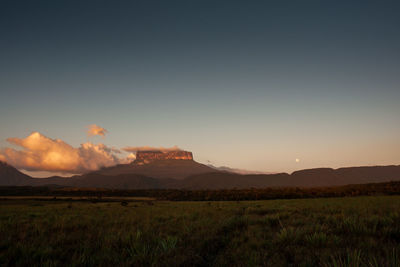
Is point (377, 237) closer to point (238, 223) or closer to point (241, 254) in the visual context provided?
point (241, 254)

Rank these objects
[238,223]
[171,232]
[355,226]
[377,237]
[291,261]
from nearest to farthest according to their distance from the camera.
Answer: [291,261]
[377,237]
[355,226]
[171,232]
[238,223]

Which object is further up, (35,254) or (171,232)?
(35,254)

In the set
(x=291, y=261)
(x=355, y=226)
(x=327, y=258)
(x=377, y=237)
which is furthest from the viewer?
(x=355, y=226)

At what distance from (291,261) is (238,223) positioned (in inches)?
178

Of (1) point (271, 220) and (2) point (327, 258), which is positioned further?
(1) point (271, 220)

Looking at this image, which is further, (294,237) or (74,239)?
(74,239)

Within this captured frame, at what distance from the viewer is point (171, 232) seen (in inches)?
298

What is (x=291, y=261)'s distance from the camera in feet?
14.4

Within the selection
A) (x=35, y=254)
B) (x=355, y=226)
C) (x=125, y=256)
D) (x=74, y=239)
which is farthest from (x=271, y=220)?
(x=35, y=254)

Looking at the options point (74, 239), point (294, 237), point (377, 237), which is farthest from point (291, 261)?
point (74, 239)

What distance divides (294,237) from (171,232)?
4072 mm

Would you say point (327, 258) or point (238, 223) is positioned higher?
point (327, 258)

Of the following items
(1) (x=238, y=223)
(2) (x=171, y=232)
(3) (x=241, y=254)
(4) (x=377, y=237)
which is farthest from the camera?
(1) (x=238, y=223)

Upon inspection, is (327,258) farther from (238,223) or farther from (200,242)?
(238,223)
